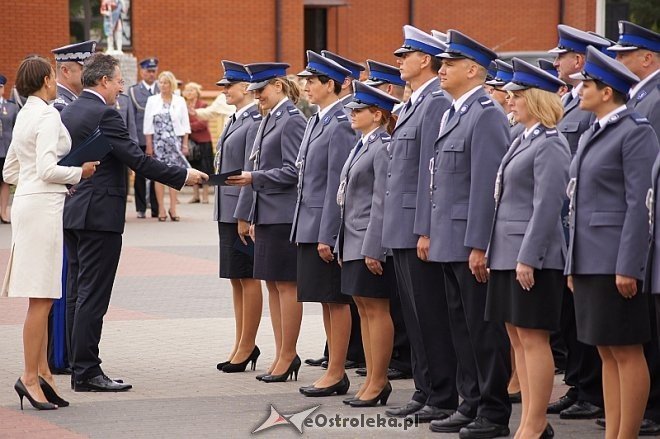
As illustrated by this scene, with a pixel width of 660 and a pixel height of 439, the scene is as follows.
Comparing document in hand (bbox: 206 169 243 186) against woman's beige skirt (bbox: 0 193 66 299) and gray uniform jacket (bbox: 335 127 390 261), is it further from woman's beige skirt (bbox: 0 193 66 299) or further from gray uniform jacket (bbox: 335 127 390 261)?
woman's beige skirt (bbox: 0 193 66 299)

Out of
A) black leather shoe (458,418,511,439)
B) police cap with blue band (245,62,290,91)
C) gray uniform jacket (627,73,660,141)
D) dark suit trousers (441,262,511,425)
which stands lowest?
black leather shoe (458,418,511,439)

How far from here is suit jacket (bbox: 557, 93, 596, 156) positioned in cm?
834

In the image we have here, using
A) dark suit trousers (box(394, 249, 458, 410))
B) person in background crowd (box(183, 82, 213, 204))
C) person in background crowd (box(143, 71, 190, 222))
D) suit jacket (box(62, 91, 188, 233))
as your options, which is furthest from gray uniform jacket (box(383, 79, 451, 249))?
person in background crowd (box(183, 82, 213, 204))

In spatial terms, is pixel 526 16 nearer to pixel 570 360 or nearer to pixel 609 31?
pixel 609 31

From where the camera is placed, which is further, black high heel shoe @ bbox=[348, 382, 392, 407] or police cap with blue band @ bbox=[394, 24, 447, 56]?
black high heel shoe @ bbox=[348, 382, 392, 407]

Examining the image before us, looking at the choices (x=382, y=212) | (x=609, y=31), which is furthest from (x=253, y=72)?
(x=609, y=31)

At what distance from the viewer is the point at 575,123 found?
840 centimetres

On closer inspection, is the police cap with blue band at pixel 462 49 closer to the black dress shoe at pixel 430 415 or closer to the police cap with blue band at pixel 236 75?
the black dress shoe at pixel 430 415

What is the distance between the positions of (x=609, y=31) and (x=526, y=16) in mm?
4188

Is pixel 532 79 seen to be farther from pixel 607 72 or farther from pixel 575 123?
pixel 575 123

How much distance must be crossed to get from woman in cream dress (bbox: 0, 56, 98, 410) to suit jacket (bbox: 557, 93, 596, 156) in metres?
3.17

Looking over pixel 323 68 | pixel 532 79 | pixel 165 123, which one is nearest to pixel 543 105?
pixel 532 79

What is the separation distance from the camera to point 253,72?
31.1 feet

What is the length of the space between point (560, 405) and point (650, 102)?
2009mm
